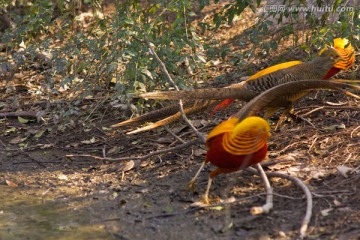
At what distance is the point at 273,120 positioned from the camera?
445 centimetres

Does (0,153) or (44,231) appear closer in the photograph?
(44,231)

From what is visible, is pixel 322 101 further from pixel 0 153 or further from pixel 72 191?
pixel 0 153

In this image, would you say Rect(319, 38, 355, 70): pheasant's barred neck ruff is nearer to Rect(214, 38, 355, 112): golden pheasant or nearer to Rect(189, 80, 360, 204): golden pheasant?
Rect(214, 38, 355, 112): golden pheasant

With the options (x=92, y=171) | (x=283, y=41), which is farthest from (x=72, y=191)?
(x=283, y=41)

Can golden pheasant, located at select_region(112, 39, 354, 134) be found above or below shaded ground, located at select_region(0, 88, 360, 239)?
above

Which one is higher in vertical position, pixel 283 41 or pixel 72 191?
pixel 283 41

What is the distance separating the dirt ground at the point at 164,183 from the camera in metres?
3.02

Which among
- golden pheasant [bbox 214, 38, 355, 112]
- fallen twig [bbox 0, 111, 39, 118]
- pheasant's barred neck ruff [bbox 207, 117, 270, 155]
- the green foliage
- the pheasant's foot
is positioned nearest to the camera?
pheasant's barred neck ruff [bbox 207, 117, 270, 155]

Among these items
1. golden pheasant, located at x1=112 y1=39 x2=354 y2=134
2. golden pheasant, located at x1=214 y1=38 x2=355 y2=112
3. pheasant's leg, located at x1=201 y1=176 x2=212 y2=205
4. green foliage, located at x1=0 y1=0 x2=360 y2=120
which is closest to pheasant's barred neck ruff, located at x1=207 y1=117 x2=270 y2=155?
pheasant's leg, located at x1=201 y1=176 x2=212 y2=205

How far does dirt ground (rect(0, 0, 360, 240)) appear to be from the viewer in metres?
3.02

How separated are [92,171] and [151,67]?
39.0 inches

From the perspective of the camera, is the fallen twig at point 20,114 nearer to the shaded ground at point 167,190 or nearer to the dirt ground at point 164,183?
the dirt ground at point 164,183

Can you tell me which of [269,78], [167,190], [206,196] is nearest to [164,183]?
[167,190]

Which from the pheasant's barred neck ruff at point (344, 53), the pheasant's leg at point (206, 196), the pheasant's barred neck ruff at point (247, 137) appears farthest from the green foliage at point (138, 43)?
the pheasant's barred neck ruff at point (247, 137)
